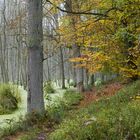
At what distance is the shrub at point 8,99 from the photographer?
48.4ft

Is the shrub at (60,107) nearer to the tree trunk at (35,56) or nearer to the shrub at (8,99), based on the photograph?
the tree trunk at (35,56)

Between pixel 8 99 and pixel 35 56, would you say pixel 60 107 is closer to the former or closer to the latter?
pixel 8 99

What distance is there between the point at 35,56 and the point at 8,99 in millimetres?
4335

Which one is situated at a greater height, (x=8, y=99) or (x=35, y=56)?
(x=35, y=56)

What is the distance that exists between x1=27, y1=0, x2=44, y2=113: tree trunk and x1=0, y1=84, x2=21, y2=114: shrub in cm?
306

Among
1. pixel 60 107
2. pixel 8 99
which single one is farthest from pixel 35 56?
pixel 8 99

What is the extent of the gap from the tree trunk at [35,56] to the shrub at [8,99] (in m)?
3.06

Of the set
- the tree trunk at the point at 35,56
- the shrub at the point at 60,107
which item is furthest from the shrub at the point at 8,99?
the tree trunk at the point at 35,56

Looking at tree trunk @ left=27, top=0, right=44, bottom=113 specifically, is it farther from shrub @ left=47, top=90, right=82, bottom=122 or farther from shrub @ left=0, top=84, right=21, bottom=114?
Answer: shrub @ left=0, top=84, right=21, bottom=114

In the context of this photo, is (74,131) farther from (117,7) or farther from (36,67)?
(36,67)

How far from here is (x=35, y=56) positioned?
11.6 metres

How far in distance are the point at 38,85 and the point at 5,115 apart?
2834 millimetres

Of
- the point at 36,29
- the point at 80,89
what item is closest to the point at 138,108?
the point at 36,29

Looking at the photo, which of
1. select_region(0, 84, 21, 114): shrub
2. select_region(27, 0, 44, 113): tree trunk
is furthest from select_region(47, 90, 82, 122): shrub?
select_region(0, 84, 21, 114): shrub
